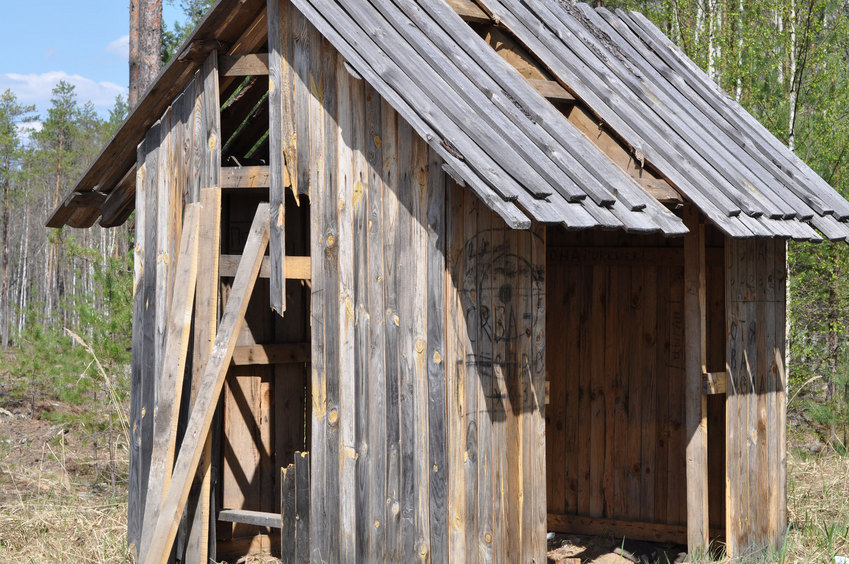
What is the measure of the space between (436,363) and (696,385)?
2195 mm

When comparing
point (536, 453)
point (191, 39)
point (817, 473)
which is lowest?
point (817, 473)

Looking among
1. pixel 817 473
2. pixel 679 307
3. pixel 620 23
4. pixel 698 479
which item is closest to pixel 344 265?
pixel 698 479

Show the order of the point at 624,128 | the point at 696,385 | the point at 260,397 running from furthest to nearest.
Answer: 1. the point at 260,397
2. the point at 696,385
3. the point at 624,128

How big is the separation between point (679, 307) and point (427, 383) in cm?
355

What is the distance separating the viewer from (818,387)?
13109 millimetres

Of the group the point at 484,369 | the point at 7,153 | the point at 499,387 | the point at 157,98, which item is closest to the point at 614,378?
the point at 499,387

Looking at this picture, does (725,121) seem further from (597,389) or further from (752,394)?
(597,389)

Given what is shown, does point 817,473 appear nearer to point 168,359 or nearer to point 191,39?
point 168,359

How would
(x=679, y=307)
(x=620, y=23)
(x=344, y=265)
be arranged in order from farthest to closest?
(x=620, y=23)
(x=679, y=307)
(x=344, y=265)

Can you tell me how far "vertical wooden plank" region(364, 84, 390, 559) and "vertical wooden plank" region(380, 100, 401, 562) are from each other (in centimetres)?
3

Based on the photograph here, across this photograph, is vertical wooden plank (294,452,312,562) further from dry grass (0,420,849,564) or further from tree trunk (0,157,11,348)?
tree trunk (0,157,11,348)

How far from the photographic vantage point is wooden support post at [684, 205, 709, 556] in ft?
21.2

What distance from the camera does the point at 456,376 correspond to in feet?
17.4

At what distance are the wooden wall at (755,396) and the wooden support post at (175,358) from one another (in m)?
3.85
